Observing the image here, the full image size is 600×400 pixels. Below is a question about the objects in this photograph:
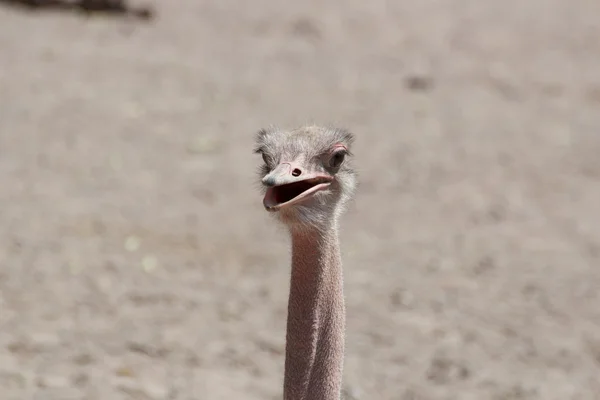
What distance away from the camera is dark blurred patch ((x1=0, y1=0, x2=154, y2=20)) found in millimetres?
12273

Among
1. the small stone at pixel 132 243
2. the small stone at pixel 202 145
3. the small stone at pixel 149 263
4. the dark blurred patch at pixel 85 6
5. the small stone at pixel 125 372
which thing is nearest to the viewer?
the small stone at pixel 125 372

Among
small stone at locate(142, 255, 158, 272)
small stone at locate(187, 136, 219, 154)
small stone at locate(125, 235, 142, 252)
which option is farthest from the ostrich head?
small stone at locate(187, 136, 219, 154)

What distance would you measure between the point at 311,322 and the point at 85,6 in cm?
958

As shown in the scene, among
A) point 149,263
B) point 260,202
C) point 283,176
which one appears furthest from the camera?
point 260,202

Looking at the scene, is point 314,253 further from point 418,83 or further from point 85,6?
point 85,6

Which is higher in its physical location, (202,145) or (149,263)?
(202,145)

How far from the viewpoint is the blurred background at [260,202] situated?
5.30 meters

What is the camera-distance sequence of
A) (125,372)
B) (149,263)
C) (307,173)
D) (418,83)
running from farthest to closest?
1. (418,83)
2. (149,263)
3. (125,372)
4. (307,173)

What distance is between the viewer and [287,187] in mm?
3033

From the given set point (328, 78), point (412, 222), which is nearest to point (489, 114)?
point (328, 78)

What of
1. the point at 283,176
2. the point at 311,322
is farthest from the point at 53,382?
the point at 283,176

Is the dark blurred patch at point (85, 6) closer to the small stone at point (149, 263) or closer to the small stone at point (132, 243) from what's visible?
→ the small stone at point (132, 243)

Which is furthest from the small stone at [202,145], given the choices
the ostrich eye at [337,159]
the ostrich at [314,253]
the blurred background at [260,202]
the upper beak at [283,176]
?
the upper beak at [283,176]

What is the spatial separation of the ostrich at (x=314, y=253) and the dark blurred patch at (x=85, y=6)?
929cm
